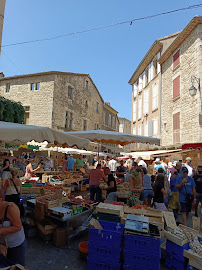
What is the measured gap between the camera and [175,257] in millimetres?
3156

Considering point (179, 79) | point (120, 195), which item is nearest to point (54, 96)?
point (179, 79)

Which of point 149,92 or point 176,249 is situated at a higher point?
point 149,92

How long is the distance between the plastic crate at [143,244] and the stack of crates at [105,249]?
150 millimetres

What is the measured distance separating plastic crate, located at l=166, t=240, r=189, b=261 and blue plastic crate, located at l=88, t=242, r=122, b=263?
0.96 m

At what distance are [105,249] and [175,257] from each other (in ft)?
3.85

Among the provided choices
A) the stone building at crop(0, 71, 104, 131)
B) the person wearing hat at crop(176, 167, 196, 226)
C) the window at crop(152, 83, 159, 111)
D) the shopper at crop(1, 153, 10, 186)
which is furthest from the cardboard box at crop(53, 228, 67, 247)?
the stone building at crop(0, 71, 104, 131)

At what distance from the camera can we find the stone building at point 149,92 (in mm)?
17547

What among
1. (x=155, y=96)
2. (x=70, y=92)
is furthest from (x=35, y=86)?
(x=155, y=96)

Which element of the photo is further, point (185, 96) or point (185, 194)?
point (185, 96)

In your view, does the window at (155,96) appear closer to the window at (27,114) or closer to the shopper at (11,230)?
the window at (27,114)

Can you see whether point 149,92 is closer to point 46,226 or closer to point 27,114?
point 27,114

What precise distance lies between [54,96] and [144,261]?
739 inches

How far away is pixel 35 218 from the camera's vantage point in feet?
14.2

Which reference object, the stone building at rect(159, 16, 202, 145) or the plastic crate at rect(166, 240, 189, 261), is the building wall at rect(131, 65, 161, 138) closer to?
the stone building at rect(159, 16, 202, 145)
